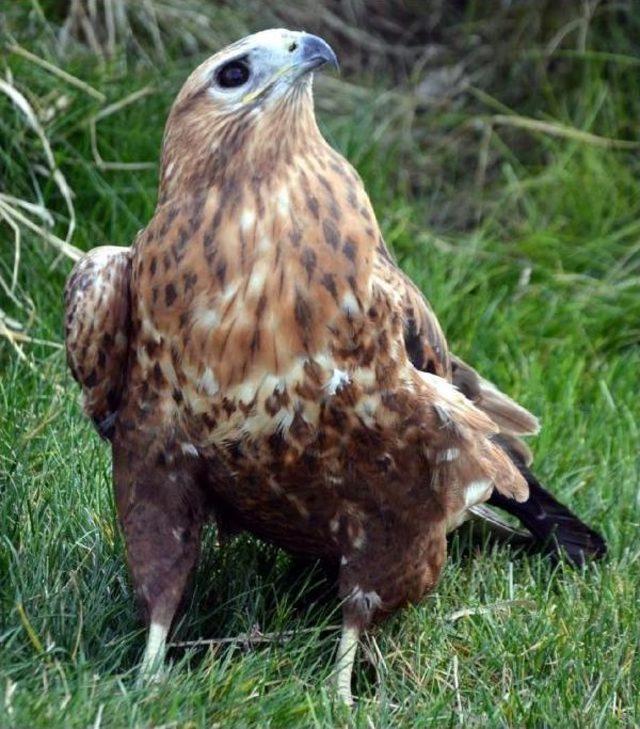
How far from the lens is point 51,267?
5.76 m

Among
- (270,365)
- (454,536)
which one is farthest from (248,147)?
(454,536)

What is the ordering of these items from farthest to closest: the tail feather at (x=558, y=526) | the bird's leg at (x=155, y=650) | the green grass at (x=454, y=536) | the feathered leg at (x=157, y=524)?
the tail feather at (x=558, y=526), the feathered leg at (x=157, y=524), the green grass at (x=454, y=536), the bird's leg at (x=155, y=650)

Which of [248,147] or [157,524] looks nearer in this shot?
[248,147]

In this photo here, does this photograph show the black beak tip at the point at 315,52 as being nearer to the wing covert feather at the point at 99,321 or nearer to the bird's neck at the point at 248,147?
the bird's neck at the point at 248,147

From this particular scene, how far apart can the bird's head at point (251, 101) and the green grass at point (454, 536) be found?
1.12 meters

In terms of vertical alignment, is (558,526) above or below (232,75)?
below

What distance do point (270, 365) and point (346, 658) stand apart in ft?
2.82

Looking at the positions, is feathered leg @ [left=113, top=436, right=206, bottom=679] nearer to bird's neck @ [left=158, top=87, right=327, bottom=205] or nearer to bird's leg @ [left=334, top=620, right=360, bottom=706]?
bird's leg @ [left=334, top=620, right=360, bottom=706]

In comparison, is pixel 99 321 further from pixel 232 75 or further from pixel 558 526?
pixel 558 526

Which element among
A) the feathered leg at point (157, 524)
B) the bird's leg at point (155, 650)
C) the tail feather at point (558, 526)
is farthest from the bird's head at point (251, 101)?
the tail feather at point (558, 526)

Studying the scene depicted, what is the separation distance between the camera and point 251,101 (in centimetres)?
383

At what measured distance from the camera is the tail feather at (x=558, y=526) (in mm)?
4820

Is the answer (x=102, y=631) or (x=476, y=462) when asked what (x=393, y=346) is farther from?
(x=102, y=631)

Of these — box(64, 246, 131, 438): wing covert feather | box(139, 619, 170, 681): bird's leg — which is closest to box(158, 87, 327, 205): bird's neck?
box(64, 246, 131, 438): wing covert feather
